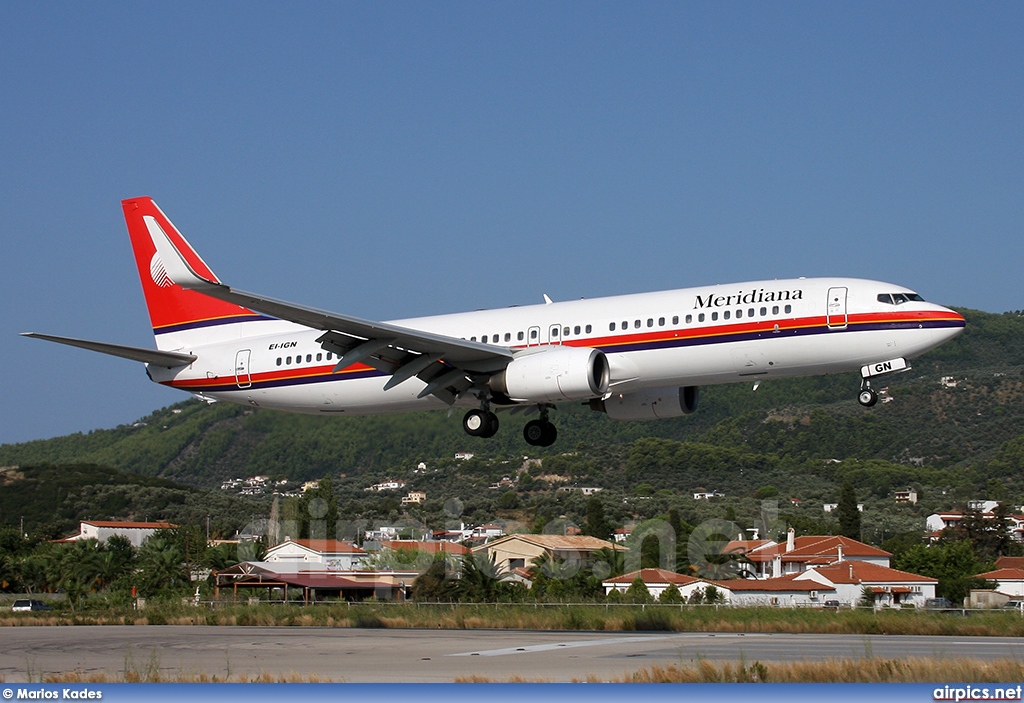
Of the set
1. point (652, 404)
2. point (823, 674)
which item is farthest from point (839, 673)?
point (652, 404)

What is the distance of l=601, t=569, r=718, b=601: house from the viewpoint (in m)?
57.2

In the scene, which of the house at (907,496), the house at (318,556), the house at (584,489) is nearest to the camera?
the house at (318,556)

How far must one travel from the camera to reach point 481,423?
38406mm

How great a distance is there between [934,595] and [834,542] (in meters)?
12.9

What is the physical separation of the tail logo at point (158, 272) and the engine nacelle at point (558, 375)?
15.8 metres

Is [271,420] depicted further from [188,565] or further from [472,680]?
[472,680]

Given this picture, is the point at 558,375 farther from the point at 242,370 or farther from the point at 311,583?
the point at 311,583

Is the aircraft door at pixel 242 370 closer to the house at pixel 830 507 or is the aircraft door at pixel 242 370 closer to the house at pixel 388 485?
the house at pixel 388 485

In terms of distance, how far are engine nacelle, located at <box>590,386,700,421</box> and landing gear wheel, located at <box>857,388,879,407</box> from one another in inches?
229

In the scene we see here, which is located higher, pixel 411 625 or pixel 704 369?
pixel 704 369

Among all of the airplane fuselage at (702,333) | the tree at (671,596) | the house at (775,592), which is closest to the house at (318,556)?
the tree at (671,596)

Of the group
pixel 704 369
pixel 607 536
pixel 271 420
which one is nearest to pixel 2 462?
pixel 607 536

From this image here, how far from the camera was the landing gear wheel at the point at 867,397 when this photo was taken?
34.6 meters

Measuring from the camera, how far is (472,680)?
21.3 m
